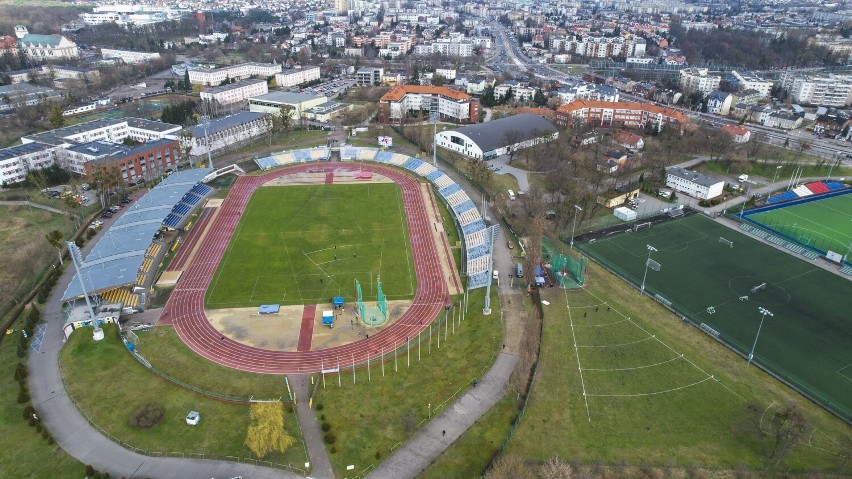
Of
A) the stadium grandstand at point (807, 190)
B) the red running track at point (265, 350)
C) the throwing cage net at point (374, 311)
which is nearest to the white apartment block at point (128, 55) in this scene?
the red running track at point (265, 350)

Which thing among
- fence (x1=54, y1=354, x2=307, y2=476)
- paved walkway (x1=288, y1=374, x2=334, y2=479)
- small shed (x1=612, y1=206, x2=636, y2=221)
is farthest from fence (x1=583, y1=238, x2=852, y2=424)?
fence (x1=54, y1=354, x2=307, y2=476)

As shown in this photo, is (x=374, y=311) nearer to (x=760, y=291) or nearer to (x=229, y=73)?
(x=760, y=291)

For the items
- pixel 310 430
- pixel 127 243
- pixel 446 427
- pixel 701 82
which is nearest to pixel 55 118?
pixel 127 243

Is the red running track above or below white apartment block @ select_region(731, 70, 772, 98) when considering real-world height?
below

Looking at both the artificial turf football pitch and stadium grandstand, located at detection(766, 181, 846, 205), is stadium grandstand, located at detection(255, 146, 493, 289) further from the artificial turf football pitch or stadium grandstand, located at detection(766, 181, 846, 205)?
stadium grandstand, located at detection(766, 181, 846, 205)

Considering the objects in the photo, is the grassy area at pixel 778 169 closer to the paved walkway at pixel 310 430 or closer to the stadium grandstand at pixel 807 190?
the stadium grandstand at pixel 807 190

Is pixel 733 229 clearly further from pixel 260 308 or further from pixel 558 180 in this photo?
pixel 260 308
